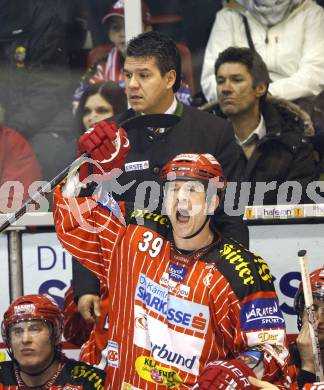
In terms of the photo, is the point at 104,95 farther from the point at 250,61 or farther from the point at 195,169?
the point at 195,169

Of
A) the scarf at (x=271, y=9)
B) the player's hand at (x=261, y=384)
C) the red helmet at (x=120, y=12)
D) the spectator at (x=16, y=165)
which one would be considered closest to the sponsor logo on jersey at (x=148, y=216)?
the player's hand at (x=261, y=384)

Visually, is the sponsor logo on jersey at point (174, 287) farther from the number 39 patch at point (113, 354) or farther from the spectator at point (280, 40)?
the spectator at point (280, 40)

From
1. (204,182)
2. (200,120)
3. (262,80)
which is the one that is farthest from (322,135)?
(204,182)

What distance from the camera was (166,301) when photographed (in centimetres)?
507

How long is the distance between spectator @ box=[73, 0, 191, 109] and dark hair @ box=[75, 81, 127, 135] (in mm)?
41

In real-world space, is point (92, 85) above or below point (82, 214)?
above

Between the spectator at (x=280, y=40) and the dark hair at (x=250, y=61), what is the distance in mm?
222

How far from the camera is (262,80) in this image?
261 inches

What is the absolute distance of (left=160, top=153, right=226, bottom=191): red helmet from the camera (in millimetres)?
5148

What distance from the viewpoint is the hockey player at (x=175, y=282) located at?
4.94 metres

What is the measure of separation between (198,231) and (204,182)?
215mm

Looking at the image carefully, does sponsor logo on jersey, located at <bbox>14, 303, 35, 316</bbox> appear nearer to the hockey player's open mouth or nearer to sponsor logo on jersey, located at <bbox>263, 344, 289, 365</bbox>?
the hockey player's open mouth

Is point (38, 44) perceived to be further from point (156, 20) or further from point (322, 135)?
point (322, 135)

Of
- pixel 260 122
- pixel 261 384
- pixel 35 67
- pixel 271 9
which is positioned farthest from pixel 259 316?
pixel 35 67
